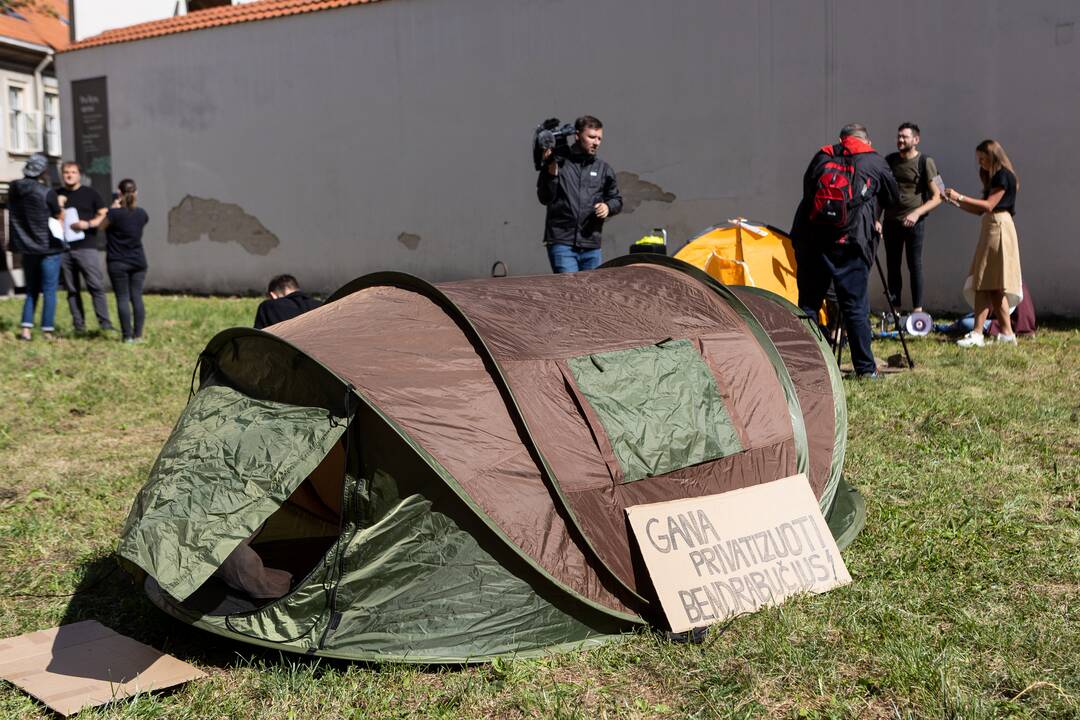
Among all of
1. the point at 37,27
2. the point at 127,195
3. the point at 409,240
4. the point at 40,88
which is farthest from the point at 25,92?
the point at 127,195

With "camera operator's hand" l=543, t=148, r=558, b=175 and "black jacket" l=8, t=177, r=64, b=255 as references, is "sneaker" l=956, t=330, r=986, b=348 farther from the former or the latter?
"black jacket" l=8, t=177, r=64, b=255

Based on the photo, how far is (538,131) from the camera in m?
8.27

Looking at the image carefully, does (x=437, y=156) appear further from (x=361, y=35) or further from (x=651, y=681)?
(x=651, y=681)

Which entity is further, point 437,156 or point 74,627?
point 437,156

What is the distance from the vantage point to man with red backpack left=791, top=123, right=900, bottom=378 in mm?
7281

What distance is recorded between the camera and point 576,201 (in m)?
8.09

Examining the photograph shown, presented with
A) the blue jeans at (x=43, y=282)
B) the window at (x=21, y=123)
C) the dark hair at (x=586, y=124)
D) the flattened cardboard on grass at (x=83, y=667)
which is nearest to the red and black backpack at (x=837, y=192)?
the dark hair at (x=586, y=124)

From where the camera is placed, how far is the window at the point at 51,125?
24.1m

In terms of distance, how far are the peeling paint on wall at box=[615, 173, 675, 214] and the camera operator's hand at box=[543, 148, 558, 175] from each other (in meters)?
5.89

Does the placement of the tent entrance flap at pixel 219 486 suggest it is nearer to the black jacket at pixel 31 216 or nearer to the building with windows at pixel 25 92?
the black jacket at pixel 31 216

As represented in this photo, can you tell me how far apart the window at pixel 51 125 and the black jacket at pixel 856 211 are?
21136mm

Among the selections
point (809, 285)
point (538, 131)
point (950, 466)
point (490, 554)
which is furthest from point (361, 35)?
point (490, 554)

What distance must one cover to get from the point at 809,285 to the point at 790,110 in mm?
5806

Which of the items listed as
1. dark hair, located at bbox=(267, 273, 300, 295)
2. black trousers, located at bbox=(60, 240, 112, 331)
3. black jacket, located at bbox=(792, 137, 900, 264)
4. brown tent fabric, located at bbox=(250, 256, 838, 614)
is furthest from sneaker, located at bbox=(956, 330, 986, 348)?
black trousers, located at bbox=(60, 240, 112, 331)
